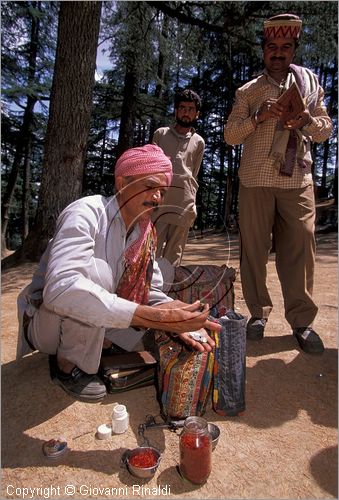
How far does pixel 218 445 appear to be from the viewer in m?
1.93

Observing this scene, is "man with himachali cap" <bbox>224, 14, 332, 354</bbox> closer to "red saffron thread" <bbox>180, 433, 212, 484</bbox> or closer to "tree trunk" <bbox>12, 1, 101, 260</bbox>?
"red saffron thread" <bbox>180, 433, 212, 484</bbox>

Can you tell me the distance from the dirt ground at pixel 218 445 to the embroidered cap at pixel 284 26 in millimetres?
2437

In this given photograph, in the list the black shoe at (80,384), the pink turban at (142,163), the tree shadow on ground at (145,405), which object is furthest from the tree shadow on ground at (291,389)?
the pink turban at (142,163)

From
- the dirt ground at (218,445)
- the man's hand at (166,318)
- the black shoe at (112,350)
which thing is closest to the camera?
the dirt ground at (218,445)

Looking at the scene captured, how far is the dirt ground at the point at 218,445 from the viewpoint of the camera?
5.41 feet

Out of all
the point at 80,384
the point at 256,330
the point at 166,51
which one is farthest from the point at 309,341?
the point at 166,51

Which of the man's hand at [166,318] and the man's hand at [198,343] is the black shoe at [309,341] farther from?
the man's hand at [166,318]

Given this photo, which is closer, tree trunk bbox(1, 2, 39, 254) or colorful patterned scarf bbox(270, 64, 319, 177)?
colorful patterned scarf bbox(270, 64, 319, 177)

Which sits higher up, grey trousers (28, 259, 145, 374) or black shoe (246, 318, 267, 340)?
grey trousers (28, 259, 145, 374)

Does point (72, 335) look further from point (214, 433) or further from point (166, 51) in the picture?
point (166, 51)

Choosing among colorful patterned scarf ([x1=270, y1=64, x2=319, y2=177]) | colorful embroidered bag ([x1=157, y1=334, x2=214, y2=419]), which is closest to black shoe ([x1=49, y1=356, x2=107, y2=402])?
colorful embroidered bag ([x1=157, y1=334, x2=214, y2=419])

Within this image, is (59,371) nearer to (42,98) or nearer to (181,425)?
(181,425)

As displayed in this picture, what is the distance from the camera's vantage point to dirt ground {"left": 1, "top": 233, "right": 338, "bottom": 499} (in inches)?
64.9

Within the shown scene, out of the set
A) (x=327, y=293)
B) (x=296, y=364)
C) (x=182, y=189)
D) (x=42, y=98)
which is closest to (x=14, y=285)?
(x=182, y=189)
